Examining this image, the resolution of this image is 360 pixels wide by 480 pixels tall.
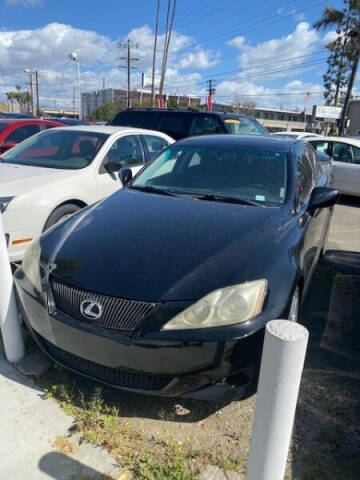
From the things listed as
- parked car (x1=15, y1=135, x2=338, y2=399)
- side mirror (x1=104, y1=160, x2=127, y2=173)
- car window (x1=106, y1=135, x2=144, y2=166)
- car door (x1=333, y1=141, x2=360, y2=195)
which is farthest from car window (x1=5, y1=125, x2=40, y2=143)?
car door (x1=333, y1=141, x2=360, y2=195)

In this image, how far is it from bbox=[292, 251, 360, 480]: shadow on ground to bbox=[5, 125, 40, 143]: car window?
6.58 m

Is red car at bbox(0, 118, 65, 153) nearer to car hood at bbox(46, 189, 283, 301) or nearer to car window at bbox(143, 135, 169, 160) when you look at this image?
car window at bbox(143, 135, 169, 160)

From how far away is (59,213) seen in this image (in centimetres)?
432

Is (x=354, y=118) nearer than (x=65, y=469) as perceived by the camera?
No

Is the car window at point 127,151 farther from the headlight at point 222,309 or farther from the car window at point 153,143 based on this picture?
the headlight at point 222,309

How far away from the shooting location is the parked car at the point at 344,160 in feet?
29.5

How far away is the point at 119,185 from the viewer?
5176 mm

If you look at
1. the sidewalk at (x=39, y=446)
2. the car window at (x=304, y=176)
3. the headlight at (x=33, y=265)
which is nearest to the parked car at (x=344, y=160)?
the car window at (x=304, y=176)

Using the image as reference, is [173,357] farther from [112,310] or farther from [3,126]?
[3,126]

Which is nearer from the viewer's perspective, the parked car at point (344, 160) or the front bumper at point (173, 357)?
the front bumper at point (173, 357)

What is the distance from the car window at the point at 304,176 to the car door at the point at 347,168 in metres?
5.48

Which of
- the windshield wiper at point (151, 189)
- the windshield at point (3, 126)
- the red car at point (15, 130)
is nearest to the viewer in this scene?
the windshield wiper at point (151, 189)

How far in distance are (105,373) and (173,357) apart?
18.9 inches

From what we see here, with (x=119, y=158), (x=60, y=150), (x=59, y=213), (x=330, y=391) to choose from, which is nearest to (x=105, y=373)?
(x=330, y=391)
